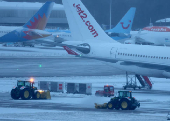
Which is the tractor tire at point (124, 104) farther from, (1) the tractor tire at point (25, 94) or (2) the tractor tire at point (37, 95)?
(1) the tractor tire at point (25, 94)

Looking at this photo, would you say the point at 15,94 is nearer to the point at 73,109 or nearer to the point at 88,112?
the point at 73,109

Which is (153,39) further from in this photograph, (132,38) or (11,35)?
(11,35)

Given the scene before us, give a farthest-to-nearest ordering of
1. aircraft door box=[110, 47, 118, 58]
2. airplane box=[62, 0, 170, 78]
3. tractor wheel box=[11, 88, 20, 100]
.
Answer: aircraft door box=[110, 47, 118, 58]
airplane box=[62, 0, 170, 78]
tractor wheel box=[11, 88, 20, 100]

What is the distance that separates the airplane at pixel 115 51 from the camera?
36.9 meters

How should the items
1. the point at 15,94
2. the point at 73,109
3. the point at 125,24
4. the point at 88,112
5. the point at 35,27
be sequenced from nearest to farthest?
the point at 88,112 → the point at 73,109 → the point at 15,94 → the point at 35,27 → the point at 125,24

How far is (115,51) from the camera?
129 ft

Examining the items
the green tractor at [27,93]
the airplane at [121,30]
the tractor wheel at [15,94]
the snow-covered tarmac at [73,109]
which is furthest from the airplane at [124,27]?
the tractor wheel at [15,94]

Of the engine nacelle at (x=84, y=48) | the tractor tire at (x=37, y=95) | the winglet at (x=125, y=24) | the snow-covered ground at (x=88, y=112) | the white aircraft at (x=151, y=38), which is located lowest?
the snow-covered ground at (x=88, y=112)

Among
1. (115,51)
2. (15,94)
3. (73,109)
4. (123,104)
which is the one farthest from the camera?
(115,51)

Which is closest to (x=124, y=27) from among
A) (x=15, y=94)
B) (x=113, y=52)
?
(x=113, y=52)

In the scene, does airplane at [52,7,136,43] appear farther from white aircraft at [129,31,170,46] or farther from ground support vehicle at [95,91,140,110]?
ground support vehicle at [95,91,140,110]

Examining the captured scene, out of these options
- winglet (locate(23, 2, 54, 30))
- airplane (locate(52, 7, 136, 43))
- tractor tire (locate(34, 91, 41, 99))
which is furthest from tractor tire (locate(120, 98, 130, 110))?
airplane (locate(52, 7, 136, 43))

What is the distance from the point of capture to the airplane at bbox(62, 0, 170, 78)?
36.9 metres

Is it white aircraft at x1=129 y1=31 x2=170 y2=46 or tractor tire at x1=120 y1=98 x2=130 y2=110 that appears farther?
white aircraft at x1=129 y1=31 x2=170 y2=46
